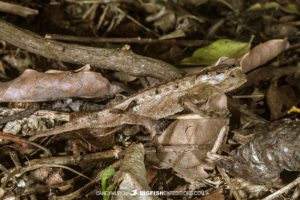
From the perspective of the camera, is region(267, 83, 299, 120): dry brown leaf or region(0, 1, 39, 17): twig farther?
region(0, 1, 39, 17): twig

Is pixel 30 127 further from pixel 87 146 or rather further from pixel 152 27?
pixel 152 27

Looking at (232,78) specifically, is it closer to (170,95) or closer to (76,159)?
(170,95)

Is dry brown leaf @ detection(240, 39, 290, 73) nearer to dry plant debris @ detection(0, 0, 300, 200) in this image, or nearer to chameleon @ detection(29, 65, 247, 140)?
dry plant debris @ detection(0, 0, 300, 200)

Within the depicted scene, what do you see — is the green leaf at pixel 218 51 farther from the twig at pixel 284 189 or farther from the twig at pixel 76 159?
the twig at pixel 284 189

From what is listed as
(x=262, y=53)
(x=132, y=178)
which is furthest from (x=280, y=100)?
(x=132, y=178)

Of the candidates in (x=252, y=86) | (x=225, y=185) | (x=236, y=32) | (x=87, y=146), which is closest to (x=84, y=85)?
(x=87, y=146)

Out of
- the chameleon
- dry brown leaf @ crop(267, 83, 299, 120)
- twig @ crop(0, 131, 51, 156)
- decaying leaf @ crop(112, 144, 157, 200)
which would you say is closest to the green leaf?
dry brown leaf @ crop(267, 83, 299, 120)
